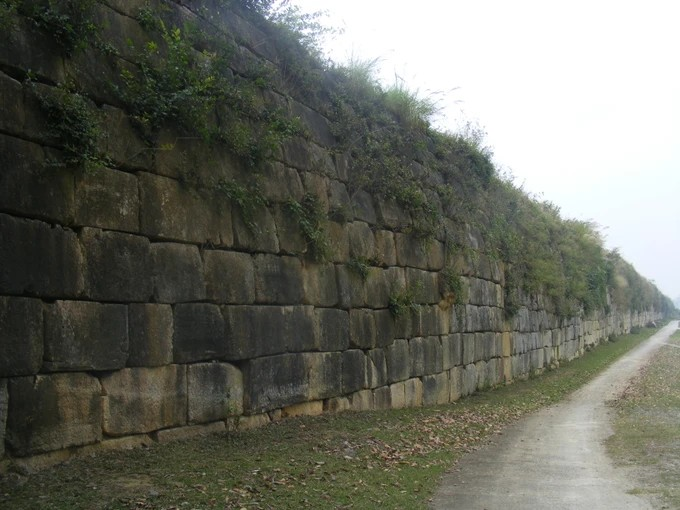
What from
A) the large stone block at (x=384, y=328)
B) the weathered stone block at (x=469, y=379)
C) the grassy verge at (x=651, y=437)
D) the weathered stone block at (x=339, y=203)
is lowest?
the grassy verge at (x=651, y=437)

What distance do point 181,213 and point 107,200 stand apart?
1.01 m

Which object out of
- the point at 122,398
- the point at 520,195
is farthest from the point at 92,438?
the point at 520,195

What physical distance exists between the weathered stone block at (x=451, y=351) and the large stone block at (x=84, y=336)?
8399mm

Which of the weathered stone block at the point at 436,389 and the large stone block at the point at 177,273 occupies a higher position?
the large stone block at the point at 177,273

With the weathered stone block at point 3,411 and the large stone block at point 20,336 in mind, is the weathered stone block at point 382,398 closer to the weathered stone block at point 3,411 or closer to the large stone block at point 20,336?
the large stone block at point 20,336

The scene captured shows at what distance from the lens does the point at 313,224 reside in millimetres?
9516

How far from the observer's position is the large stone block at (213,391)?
24.0 feet

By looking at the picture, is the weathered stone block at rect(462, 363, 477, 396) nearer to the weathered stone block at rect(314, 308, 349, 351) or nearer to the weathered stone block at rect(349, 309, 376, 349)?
the weathered stone block at rect(349, 309, 376, 349)

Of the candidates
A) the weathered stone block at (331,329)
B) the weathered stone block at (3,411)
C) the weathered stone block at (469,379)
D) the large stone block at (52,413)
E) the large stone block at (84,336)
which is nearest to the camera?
the weathered stone block at (3,411)

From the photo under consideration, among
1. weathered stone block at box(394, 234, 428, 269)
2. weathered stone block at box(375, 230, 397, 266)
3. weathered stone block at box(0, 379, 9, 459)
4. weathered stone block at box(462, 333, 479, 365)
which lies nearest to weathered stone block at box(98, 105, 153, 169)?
weathered stone block at box(0, 379, 9, 459)

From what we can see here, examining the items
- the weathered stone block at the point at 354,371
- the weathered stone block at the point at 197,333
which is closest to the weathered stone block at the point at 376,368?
the weathered stone block at the point at 354,371

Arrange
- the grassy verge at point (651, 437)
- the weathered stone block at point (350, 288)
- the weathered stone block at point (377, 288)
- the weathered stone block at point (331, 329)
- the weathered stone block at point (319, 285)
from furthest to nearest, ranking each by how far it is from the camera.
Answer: the weathered stone block at point (377, 288)
the weathered stone block at point (350, 288)
the weathered stone block at point (331, 329)
the weathered stone block at point (319, 285)
the grassy verge at point (651, 437)

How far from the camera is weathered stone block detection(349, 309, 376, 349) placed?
1046cm

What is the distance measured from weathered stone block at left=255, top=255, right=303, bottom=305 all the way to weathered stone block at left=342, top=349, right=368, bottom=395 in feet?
5.12
